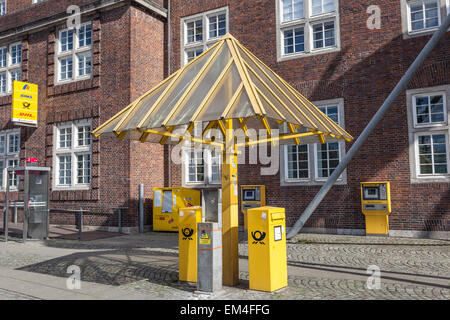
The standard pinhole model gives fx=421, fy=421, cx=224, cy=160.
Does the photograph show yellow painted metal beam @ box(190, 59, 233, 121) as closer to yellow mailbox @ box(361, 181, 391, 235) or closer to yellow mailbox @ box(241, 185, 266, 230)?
yellow mailbox @ box(361, 181, 391, 235)

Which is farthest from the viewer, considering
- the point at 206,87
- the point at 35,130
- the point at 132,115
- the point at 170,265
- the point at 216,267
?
the point at 35,130

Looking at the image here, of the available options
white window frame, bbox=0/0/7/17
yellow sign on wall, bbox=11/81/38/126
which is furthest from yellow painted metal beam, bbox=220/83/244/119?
white window frame, bbox=0/0/7/17

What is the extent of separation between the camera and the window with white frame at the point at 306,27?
14.5 meters

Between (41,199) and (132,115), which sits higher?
(132,115)

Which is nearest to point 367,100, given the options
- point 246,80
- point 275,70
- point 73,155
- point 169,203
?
point 275,70

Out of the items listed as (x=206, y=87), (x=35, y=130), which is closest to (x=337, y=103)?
(x=206, y=87)

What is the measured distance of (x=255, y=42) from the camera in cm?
1566

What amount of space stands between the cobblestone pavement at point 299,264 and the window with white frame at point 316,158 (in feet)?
6.84

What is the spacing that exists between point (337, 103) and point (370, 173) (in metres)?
2.58

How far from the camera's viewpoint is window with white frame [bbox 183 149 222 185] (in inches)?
640

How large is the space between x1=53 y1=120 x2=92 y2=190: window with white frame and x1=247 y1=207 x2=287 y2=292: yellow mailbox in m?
11.6

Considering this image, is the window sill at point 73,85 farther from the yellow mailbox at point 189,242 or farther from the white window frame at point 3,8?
the yellow mailbox at point 189,242
